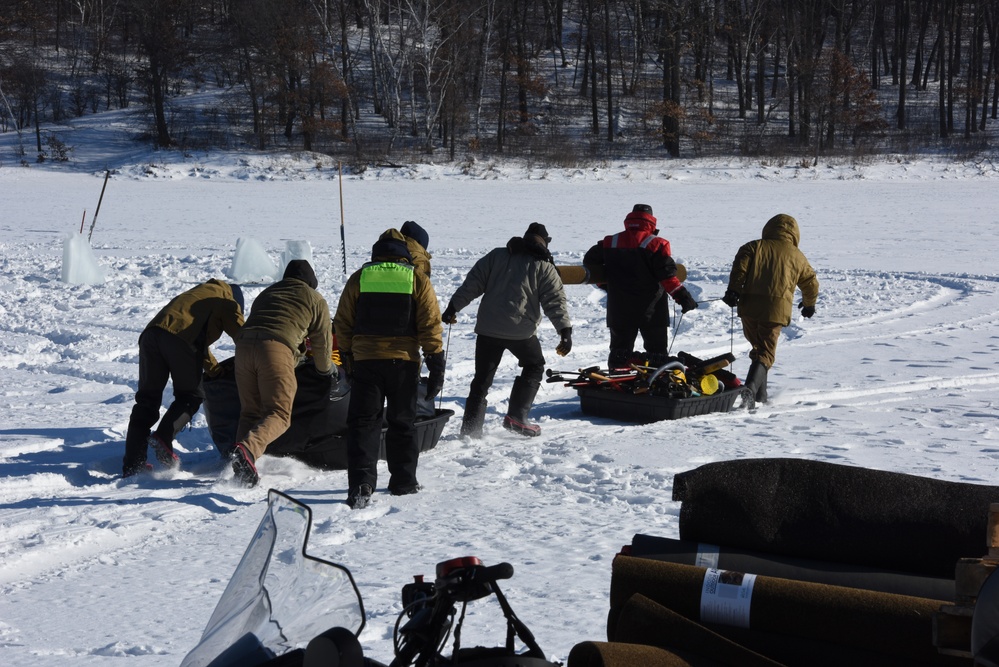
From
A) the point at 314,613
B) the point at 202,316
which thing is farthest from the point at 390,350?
the point at 314,613

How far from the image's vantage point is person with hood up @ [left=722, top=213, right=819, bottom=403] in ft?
25.7

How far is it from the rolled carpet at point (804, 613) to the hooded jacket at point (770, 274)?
18.4ft

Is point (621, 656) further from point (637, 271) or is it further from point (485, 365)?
point (637, 271)

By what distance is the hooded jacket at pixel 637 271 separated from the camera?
25.6 ft

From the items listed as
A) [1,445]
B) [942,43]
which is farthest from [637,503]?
[942,43]

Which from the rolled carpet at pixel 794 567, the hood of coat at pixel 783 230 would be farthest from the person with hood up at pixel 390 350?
the hood of coat at pixel 783 230

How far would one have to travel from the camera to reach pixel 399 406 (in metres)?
5.57

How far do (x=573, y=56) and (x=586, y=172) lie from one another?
22.6m

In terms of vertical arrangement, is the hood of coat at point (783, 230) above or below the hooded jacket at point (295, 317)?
above

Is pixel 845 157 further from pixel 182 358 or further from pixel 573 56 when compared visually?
pixel 182 358

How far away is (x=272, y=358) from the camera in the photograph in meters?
5.65

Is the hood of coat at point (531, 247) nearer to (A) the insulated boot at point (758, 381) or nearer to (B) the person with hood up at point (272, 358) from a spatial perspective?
(B) the person with hood up at point (272, 358)

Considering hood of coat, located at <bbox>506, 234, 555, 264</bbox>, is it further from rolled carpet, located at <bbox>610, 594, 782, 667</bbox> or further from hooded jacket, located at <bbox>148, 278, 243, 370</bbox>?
rolled carpet, located at <bbox>610, 594, 782, 667</bbox>

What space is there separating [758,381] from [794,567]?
17.9 ft
